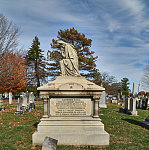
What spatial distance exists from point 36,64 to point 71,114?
37040mm

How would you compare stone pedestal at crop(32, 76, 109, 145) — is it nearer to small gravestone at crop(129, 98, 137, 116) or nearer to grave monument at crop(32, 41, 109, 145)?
grave monument at crop(32, 41, 109, 145)

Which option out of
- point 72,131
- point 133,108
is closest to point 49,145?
point 72,131

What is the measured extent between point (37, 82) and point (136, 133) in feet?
116

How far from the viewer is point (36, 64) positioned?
133ft

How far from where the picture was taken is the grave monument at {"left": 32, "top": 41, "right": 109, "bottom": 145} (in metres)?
5.14

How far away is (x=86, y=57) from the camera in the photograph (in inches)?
1217

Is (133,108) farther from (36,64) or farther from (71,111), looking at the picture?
(36,64)

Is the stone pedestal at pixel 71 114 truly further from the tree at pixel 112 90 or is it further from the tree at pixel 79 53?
the tree at pixel 112 90

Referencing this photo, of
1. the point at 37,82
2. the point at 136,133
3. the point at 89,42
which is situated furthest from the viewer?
the point at 37,82

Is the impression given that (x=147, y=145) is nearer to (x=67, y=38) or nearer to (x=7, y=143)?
(x=7, y=143)

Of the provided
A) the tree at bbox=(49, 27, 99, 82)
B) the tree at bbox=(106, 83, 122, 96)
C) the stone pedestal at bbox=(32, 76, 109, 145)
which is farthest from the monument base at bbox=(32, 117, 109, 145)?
the tree at bbox=(106, 83, 122, 96)

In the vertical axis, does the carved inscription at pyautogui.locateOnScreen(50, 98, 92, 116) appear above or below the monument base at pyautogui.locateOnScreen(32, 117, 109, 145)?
above

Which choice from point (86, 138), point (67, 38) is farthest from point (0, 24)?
point (86, 138)

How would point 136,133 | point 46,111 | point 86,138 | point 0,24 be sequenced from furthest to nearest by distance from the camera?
point 0,24 < point 136,133 < point 46,111 < point 86,138
